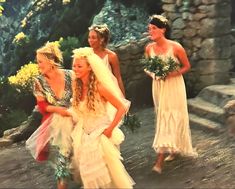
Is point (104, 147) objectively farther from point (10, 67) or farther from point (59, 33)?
point (10, 67)

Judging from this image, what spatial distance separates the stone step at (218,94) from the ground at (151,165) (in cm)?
88

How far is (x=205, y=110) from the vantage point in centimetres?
885

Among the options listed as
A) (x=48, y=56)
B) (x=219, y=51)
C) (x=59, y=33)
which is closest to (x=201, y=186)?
(x=48, y=56)

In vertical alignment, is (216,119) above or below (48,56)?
below

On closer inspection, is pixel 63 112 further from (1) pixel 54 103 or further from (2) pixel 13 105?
(2) pixel 13 105

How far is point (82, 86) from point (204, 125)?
3778 millimetres

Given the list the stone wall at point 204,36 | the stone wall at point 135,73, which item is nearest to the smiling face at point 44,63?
the stone wall at point 135,73

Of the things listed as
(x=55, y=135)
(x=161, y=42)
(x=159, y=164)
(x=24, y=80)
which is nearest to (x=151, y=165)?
(x=159, y=164)

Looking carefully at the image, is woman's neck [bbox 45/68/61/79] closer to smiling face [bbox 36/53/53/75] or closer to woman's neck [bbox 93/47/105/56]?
smiling face [bbox 36/53/53/75]

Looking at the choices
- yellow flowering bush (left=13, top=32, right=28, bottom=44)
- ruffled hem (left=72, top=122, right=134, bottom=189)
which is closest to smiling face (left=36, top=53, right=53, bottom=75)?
ruffled hem (left=72, top=122, right=134, bottom=189)

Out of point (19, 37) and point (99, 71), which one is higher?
point (99, 71)

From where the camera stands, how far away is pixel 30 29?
55.1ft

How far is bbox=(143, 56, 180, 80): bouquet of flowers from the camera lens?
6.52 meters

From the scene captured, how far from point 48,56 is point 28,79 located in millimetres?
6979
